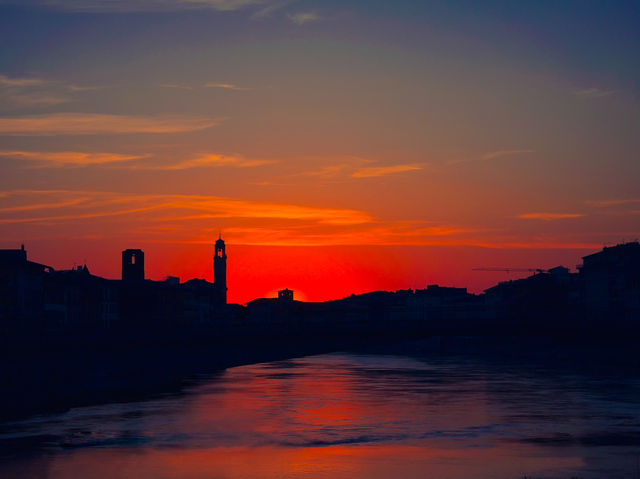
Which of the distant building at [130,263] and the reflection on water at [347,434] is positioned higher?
the distant building at [130,263]

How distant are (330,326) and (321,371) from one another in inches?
507

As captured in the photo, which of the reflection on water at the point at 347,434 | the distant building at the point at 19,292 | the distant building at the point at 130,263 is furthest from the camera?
the distant building at the point at 130,263

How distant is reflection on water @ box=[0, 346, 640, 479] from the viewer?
113 feet

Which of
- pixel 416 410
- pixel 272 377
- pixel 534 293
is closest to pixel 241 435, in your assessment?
pixel 416 410

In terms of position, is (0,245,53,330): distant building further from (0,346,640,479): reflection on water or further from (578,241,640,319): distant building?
(578,241,640,319): distant building

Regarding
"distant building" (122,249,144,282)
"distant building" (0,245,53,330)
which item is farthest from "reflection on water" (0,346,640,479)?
"distant building" (122,249,144,282)

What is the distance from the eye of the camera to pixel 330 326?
3575 inches

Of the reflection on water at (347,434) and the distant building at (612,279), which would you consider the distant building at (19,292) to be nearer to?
the reflection on water at (347,434)

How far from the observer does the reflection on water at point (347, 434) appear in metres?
34.6

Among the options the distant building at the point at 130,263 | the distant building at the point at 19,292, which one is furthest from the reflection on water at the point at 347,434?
the distant building at the point at 130,263

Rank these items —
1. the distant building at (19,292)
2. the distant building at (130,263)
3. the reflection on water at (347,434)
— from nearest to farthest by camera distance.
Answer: the reflection on water at (347,434) < the distant building at (19,292) < the distant building at (130,263)

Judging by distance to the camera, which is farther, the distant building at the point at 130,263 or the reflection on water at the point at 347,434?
the distant building at the point at 130,263

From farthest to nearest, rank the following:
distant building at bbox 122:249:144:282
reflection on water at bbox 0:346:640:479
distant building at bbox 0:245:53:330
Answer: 1. distant building at bbox 122:249:144:282
2. distant building at bbox 0:245:53:330
3. reflection on water at bbox 0:346:640:479

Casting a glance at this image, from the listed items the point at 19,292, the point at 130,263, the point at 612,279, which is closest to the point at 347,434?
the point at 19,292
